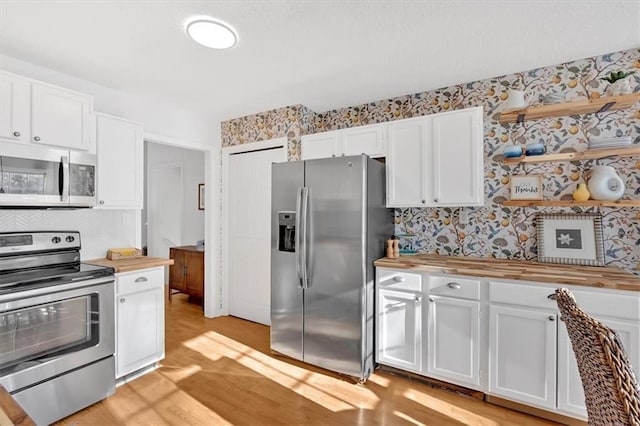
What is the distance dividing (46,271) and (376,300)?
249 cm

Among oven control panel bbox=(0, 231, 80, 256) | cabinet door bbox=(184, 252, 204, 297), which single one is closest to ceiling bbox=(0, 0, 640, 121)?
oven control panel bbox=(0, 231, 80, 256)

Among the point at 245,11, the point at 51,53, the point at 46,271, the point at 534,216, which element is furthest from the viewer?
the point at 534,216

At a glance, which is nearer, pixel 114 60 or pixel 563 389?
pixel 563 389

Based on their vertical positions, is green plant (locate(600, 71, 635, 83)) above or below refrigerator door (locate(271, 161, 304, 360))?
above

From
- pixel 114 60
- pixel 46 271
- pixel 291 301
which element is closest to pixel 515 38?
pixel 291 301

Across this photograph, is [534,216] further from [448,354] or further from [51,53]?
[51,53]

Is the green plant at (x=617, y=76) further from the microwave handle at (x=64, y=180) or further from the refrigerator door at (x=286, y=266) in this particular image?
the microwave handle at (x=64, y=180)

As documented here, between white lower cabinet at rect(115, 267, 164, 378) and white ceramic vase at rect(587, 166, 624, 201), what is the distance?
351 cm

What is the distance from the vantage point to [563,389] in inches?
76.0

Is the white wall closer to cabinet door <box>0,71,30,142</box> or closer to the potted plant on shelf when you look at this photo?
cabinet door <box>0,71,30,142</box>

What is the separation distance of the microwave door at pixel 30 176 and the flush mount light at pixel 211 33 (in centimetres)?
133

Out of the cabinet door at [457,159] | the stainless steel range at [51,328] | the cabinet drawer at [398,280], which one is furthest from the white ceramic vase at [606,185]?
the stainless steel range at [51,328]

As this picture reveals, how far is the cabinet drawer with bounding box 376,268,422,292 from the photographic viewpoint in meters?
2.44

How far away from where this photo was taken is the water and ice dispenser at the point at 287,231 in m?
2.83
